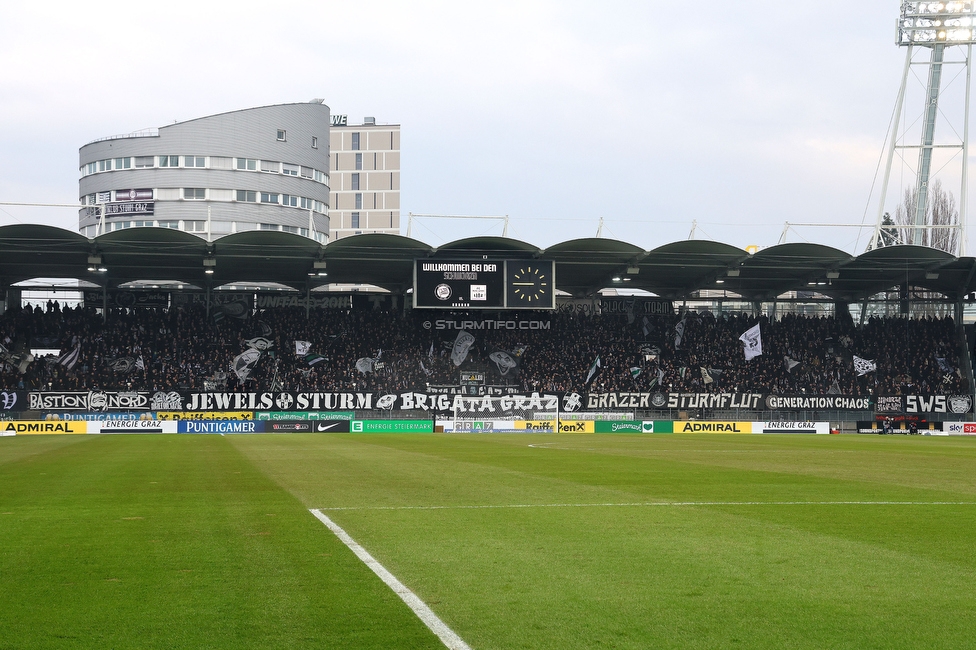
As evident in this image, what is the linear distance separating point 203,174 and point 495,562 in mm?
101245

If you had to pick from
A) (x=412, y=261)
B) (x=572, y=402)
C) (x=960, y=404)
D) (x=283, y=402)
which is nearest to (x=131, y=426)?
(x=283, y=402)

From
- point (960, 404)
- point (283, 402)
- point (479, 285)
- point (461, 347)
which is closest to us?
point (479, 285)

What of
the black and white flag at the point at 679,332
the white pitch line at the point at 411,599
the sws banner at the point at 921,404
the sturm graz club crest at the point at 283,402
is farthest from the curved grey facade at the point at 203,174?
the white pitch line at the point at 411,599

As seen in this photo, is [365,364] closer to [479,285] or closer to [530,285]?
[479,285]

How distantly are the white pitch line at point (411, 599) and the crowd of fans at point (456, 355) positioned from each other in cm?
5250

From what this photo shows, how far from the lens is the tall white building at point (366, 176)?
146250 mm

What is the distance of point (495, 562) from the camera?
390 inches

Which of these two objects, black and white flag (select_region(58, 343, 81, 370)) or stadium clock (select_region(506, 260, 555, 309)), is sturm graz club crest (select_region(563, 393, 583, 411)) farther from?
black and white flag (select_region(58, 343, 81, 370))

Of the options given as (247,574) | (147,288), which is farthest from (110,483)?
(147,288)

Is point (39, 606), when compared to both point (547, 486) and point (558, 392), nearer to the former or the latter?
point (547, 486)

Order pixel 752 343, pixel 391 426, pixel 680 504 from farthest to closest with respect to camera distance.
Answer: pixel 752 343 → pixel 391 426 → pixel 680 504

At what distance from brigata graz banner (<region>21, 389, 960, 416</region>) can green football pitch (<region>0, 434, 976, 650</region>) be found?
39915 mm

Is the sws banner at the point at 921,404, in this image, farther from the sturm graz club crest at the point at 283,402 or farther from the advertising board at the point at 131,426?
the advertising board at the point at 131,426

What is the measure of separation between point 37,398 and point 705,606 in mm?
56990
